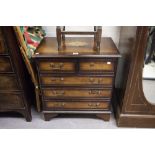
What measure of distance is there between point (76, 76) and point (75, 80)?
4cm

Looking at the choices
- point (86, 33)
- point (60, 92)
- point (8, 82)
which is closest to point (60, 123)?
point (60, 92)

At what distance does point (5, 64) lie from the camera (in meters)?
1.33

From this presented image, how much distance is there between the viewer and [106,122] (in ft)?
5.56

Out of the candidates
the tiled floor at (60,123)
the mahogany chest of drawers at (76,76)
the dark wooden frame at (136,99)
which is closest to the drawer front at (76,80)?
the mahogany chest of drawers at (76,76)

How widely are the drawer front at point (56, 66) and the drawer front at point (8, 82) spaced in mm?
269

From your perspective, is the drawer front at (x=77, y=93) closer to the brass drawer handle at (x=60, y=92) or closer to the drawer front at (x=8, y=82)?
the brass drawer handle at (x=60, y=92)

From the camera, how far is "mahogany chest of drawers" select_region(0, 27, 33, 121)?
1246mm

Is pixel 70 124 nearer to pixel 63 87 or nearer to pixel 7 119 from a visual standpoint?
pixel 63 87

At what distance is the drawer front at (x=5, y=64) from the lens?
1304 millimetres

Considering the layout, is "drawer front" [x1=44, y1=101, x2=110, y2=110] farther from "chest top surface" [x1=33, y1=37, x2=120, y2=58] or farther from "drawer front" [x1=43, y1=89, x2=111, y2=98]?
"chest top surface" [x1=33, y1=37, x2=120, y2=58]

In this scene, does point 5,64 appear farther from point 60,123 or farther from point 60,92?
point 60,123
